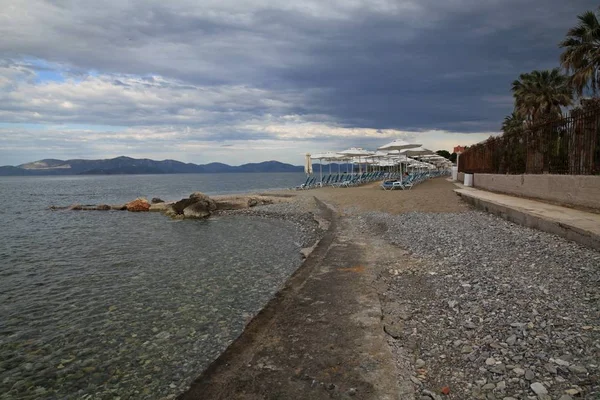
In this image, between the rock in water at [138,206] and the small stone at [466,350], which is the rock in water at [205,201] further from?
the small stone at [466,350]

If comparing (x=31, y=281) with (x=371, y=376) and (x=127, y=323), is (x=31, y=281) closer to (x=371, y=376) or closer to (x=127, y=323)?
(x=127, y=323)

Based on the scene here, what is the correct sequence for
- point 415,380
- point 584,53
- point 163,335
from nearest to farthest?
point 415,380
point 163,335
point 584,53

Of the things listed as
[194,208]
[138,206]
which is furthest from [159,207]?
[194,208]

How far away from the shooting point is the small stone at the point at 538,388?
2.31 m

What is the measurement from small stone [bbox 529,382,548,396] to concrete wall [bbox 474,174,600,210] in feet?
20.6

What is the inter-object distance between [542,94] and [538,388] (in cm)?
2732

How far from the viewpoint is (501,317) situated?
3.43 m

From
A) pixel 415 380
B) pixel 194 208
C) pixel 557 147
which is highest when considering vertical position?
pixel 557 147

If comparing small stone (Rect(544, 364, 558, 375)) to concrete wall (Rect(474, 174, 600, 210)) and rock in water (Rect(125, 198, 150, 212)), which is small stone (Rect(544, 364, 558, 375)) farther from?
rock in water (Rect(125, 198, 150, 212))

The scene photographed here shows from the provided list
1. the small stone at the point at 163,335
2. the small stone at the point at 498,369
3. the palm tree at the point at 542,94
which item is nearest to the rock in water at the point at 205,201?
the small stone at the point at 163,335

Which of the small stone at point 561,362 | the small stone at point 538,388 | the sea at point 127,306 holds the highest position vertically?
the small stone at point 561,362

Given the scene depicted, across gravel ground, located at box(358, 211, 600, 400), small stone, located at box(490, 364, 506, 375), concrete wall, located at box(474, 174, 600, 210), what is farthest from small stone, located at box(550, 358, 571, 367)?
concrete wall, located at box(474, 174, 600, 210)

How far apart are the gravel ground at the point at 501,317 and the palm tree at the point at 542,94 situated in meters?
21.8

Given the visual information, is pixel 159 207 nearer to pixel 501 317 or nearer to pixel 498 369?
pixel 501 317
